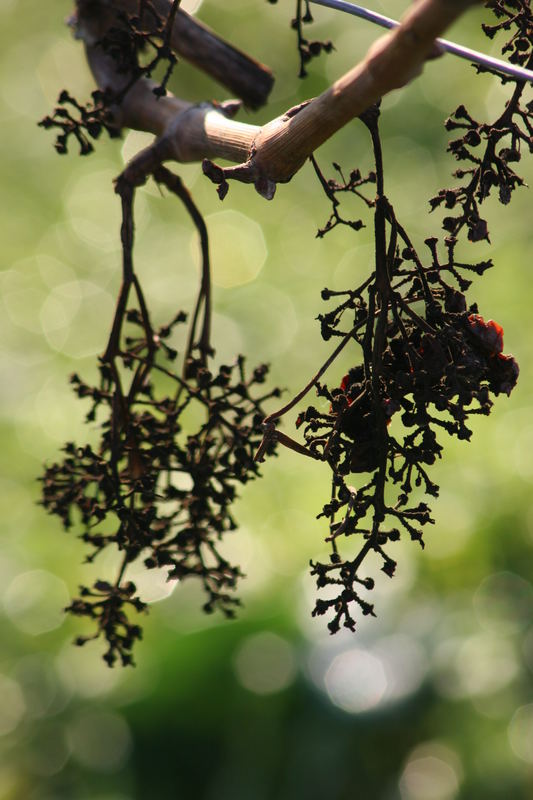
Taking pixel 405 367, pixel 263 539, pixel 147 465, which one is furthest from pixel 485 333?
pixel 263 539

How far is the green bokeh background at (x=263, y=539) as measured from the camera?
181cm

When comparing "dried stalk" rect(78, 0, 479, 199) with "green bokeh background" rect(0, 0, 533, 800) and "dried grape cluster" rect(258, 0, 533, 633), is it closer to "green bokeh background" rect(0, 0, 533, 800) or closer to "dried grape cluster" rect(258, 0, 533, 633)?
"dried grape cluster" rect(258, 0, 533, 633)

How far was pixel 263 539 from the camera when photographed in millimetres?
2361

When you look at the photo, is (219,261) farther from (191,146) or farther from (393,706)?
(191,146)

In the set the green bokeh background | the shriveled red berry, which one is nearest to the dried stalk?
the shriveled red berry

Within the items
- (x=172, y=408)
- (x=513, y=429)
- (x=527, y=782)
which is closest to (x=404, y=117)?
(x=513, y=429)

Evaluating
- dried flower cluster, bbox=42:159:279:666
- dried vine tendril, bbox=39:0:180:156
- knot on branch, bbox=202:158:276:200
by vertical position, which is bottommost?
dried flower cluster, bbox=42:159:279:666

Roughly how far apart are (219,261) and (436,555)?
1260mm

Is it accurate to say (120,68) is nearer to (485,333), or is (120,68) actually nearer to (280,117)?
(280,117)

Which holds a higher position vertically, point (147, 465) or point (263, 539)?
point (263, 539)

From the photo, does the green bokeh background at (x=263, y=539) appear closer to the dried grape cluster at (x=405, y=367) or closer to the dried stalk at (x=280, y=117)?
the dried stalk at (x=280, y=117)

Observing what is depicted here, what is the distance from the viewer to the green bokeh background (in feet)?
5.93

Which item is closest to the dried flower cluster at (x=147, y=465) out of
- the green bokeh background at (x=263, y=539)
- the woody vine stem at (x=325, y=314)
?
the woody vine stem at (x=325, y=314)

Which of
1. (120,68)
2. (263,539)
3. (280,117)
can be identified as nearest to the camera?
(280,117)
